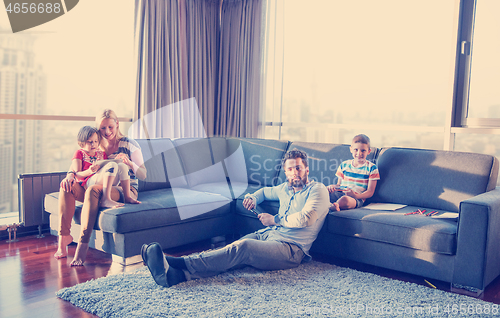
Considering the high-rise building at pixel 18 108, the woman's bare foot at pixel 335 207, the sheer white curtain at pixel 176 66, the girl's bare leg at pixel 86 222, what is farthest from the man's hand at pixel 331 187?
the high-rise building at pixel 18 108

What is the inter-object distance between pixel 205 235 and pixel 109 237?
2.24 feet

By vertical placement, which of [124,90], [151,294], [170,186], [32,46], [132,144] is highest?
[32,46]

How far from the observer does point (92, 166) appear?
283cm

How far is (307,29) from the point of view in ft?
→ 14.4

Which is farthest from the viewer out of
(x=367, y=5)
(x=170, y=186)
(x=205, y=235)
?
(x=367, y=5)

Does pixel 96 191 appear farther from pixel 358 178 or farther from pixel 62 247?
pixel 358 178

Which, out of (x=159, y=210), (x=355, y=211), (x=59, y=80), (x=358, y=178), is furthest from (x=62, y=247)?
(x=358, y=178)

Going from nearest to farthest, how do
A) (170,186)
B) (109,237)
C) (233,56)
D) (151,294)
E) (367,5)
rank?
(151,294)
(109,237)
(170,186)
(367,5)
(233,56)

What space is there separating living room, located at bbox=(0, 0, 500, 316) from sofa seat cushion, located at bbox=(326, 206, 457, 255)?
1.31 m

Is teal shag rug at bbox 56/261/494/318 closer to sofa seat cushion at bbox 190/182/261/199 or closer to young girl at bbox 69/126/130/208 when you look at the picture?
young girl at bbox 69/126/130/208

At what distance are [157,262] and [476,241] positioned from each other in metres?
1.69

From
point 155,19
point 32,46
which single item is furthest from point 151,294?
point 155,19

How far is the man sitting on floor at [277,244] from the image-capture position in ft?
7.29

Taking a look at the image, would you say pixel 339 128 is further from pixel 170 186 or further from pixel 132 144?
pixel 132 144
